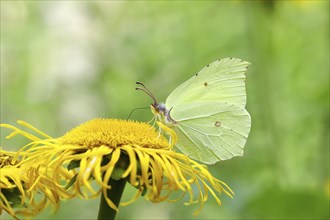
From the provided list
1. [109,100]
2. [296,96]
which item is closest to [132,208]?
[109,100]

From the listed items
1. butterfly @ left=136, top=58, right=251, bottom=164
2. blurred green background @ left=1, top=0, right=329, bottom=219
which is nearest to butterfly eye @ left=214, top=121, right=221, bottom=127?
butterfly @ left=136, top=58, right=251, bottom=164

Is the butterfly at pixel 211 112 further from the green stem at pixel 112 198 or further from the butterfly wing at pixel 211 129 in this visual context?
the green stem at pixel 112 198

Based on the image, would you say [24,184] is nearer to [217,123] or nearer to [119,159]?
[119,159]

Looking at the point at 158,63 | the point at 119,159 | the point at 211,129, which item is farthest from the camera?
the point at 158,63

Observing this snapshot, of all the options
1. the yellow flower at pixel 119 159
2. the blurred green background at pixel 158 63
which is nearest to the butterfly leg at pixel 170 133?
the yellow flower at pixel 119 159

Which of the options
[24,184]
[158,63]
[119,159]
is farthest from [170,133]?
[158,63]
